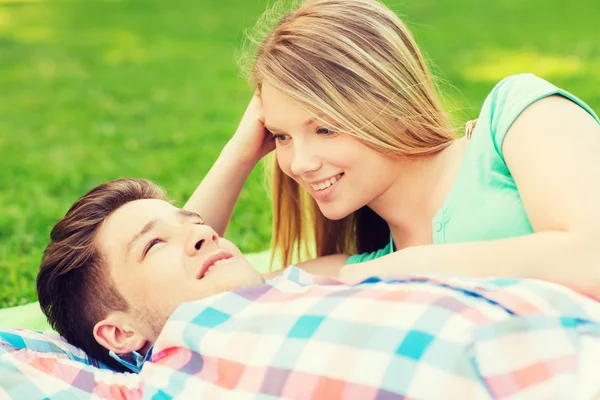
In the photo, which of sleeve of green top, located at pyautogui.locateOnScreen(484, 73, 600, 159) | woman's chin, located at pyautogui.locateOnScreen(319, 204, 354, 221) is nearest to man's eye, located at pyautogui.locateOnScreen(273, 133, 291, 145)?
woman's chin, located at pyautogui.locateOnScreen(319, 204, 354, 221)

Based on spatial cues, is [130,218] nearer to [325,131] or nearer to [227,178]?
[325,131]

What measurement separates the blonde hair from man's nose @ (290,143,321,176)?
4.7 inches

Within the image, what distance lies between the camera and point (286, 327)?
87.1 inches

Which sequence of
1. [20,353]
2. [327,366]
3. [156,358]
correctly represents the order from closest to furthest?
1. [327,366]
2. [156,358]
3. [20,353]

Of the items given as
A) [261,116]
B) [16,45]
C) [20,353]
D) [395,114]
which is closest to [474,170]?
[395,114]

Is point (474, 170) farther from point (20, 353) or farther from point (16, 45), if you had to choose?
point (16, 45)

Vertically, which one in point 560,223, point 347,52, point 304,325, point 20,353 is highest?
point 347,52

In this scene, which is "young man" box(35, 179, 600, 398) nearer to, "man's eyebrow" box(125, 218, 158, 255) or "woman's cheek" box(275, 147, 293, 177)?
"man's eyebrow" box(125, 218, 158, 255)

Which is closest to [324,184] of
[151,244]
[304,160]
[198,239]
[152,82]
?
[304,160]

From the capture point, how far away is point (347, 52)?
9.61ft

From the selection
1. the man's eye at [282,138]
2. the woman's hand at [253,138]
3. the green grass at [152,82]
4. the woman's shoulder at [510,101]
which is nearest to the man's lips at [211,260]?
the man's eye at [282,138]

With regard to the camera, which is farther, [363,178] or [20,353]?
[363,178]

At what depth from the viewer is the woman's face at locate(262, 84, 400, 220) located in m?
2.87

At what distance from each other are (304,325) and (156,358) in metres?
0.46
